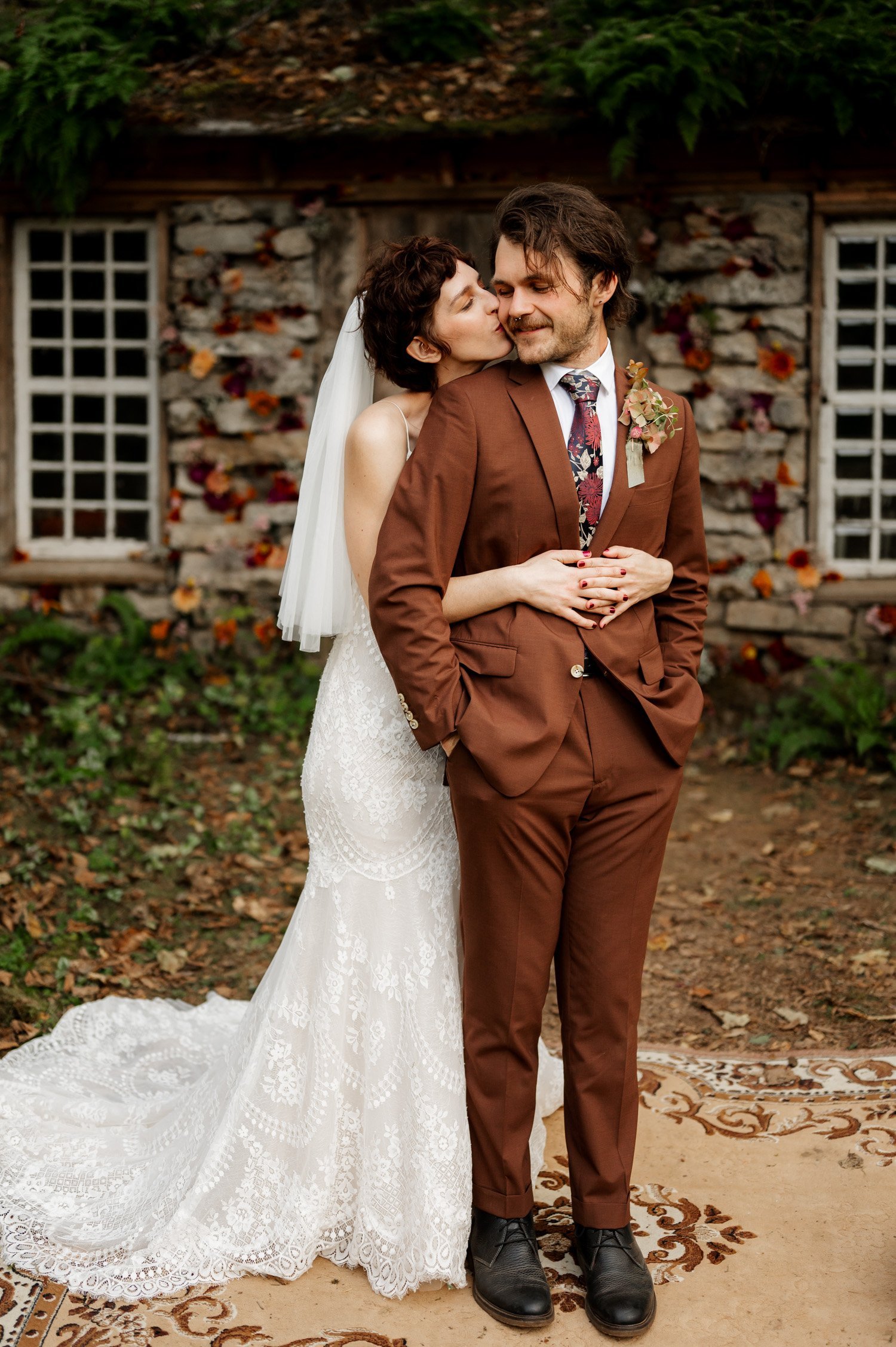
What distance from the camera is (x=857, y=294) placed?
298 inches

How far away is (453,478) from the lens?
2736 millimetres

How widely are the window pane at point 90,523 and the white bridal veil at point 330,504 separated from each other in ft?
17.7

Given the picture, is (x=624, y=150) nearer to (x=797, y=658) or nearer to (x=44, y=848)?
(x=797, y=658)

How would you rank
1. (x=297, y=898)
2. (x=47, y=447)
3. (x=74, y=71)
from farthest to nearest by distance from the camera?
(x=47, y=447)
(x=74, y=71)
(x=297, y=898)

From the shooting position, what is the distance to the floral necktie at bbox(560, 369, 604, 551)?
2.82 meters

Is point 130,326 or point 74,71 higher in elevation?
point 74,71

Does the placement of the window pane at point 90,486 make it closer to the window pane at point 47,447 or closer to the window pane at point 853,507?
the window pane at point 47,447

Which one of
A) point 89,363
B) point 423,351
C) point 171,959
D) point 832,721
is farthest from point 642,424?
point 89,363

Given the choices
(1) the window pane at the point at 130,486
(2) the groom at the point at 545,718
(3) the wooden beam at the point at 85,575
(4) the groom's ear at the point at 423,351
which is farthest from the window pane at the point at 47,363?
(2) the groom at the point at 545,718

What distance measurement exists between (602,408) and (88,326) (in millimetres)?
6208

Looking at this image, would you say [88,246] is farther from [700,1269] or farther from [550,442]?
[700,1269]

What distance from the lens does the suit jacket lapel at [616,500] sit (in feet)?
9.29

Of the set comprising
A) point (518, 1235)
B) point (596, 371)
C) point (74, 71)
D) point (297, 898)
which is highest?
point (74, 71)

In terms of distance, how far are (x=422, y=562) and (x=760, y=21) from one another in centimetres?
551
